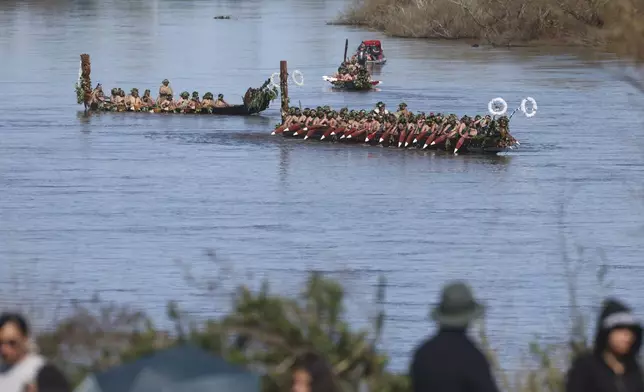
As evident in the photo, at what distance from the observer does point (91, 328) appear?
11.8 m

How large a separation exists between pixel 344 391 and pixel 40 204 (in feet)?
131

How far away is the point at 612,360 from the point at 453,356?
108 centimetres

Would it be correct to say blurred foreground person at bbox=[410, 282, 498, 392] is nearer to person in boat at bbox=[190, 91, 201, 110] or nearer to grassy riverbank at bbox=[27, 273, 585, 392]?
grassy riverbank at bbox=[27, 273, 585, 392]

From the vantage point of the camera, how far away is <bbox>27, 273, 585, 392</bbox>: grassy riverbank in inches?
440

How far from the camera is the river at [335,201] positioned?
33688mm

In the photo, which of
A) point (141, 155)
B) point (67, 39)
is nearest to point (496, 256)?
point (141, 155)

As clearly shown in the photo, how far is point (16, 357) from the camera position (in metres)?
10.2

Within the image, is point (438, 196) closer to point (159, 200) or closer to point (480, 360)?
point (159, 200)

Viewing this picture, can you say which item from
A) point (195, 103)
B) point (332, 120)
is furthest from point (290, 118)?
point (195, 103)

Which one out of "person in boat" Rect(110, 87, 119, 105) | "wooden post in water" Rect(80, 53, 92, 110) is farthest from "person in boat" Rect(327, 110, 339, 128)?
"wooden post in water" Rect(80, 53, 92, 110)

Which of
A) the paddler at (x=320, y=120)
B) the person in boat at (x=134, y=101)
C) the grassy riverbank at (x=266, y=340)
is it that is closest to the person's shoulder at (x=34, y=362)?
the grassy riverbank at (x=266, y=340)

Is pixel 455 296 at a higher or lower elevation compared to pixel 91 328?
higher

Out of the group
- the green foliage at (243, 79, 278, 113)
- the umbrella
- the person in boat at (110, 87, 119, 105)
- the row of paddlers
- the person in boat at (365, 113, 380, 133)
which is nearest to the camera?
the umbrella

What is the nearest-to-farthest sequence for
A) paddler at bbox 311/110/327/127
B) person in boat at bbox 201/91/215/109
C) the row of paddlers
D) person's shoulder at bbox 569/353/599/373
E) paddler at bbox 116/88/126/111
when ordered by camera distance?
1. person's shoulder at bbox 569/353/599/373
2. the row of paddlers
3. paddler at bbox 311/110/327/127
4. person in boat at bbox 201/91/215/109
5. paddler at bbox 116/88/126/111
